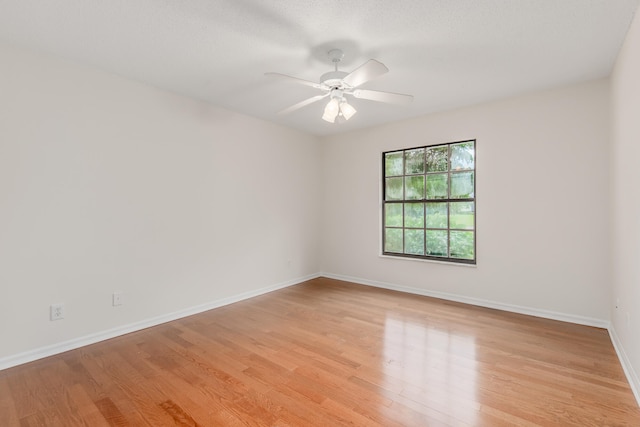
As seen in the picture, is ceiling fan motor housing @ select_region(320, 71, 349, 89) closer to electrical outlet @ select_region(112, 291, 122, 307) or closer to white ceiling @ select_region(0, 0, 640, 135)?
white ceiling @ select_region(0, 0, 640, 135)

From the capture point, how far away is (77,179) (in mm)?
2572

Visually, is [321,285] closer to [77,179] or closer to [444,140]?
[444,140]

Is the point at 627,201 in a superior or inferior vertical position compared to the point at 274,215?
superior

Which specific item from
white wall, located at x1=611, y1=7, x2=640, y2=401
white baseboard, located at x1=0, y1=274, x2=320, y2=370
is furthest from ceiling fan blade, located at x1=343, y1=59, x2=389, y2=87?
white baseboard, located at x1=0, y1=274, x2=320, y2=370

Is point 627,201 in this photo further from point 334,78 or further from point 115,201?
point 115,201

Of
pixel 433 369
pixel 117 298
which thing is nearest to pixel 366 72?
pixel 433 369

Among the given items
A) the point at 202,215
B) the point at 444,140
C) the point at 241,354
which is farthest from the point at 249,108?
the point at 241,354

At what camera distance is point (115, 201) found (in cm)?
279

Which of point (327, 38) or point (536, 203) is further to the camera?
point (536, 203)

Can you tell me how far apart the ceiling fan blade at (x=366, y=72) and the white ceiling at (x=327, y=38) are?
295 mm

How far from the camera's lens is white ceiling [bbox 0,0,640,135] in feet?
6.20

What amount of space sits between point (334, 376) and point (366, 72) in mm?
2115

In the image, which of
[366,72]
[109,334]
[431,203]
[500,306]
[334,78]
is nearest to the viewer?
[366,72]

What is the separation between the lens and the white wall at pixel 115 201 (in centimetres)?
230
